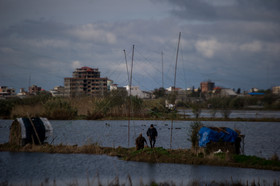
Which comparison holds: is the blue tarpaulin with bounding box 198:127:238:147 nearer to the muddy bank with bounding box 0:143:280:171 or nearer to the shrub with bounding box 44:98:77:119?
the muddy bank with bounding box 0:143:280:171

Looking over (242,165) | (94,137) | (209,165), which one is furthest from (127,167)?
(94,137)

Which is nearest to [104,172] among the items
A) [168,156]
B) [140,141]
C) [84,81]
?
[140,141]

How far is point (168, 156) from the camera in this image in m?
26.1

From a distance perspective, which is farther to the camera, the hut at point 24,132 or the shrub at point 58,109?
the shrub at point 58,109

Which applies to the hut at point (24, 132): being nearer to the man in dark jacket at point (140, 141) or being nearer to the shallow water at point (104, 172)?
the shallow water at point (104, 172)

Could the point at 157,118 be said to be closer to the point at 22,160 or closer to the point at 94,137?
the point at 94,137

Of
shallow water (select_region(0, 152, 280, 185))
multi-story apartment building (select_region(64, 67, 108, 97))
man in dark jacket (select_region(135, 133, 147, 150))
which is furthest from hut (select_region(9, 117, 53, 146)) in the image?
multi-story apartment building (select_region(64, 67, 108, 97))

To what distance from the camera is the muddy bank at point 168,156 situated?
964 inches

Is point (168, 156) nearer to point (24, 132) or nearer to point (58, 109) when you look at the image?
point (24, 132)

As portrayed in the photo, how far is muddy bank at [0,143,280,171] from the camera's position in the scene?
2448cm

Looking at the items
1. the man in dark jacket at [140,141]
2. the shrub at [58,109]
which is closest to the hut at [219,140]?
the man in dark jacket at [140,141]

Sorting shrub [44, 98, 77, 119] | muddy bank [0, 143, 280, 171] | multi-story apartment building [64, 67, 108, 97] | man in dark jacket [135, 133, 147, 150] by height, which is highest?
multi-story apartment building [64, 67, 108, 97]

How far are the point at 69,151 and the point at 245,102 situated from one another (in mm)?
96685

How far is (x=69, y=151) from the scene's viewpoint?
96.6 feet
